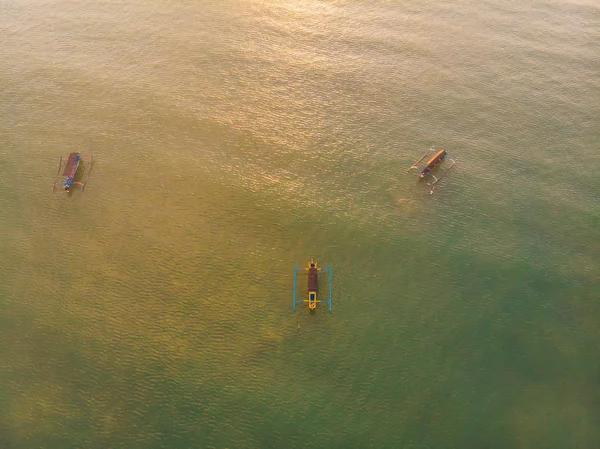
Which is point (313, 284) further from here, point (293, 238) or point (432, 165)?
point (432, 165)

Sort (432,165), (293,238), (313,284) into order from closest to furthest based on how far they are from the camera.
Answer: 1. (313,284)
2. (293,238)
3. (432,165)

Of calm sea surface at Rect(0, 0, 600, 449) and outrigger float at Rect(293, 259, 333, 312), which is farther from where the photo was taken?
outrigger float at Rect(293, 259, 333, 312)

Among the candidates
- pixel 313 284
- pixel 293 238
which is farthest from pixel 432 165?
pixel 313 284

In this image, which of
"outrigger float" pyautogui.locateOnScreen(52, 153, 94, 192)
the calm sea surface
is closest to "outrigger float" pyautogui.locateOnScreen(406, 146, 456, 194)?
the calm sea surface

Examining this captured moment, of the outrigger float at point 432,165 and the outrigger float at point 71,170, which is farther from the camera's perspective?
the outrigger float at point 432,165

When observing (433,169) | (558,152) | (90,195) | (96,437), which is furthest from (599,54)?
(96,437)

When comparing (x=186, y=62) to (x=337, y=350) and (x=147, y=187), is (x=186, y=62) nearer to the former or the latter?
(x=147, y=187)

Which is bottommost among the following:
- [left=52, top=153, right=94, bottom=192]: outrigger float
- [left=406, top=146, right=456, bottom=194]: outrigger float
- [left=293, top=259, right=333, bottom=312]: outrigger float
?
[left=293, top=259, right=333, bottom=312]: outrigger float

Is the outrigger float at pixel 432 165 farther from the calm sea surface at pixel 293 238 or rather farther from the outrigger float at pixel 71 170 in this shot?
the outrigger float at pixel 71 170

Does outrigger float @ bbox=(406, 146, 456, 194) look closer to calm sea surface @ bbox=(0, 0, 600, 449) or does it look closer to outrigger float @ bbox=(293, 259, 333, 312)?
calm sea surface @ bbox=(0, 0, 600, 449)

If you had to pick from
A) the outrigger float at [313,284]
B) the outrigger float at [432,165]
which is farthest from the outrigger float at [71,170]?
the outrigger float at [432,165]
